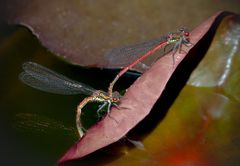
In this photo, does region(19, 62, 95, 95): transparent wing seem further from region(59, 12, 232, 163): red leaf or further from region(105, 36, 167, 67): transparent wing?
region(59, 12, 232, 163): red leaf

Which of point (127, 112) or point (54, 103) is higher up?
point (127, 112)

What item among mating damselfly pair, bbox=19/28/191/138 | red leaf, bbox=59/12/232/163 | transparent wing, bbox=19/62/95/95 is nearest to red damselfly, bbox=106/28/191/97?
mating damselfly pair, bbox=19/28/191/138

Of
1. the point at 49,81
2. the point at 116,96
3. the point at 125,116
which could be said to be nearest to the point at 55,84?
the point at 49,81

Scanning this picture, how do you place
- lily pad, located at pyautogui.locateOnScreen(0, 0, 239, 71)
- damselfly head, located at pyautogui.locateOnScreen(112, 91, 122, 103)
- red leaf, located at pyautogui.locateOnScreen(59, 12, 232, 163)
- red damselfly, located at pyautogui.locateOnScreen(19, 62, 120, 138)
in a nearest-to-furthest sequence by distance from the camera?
red leaf, located at pyautogui.locateOnScreen(59, 12, 232, 163), damselfly head, located at pyautogui.locateOnScreen(112, 91, 122, 103), red damselfly, located at pyautogui.locateOnScreen(19, 62, 120, 138), lily pad, located at pyautogui.locateOnScreen(0, 0, 239, 71)

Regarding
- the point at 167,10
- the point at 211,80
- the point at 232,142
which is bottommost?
the point at 232,142

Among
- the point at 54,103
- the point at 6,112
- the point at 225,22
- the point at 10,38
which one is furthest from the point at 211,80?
the point at 10,38

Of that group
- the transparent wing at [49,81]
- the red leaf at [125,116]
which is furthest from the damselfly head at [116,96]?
the red leaf at [125,116]

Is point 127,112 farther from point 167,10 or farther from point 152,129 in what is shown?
point 167,10
